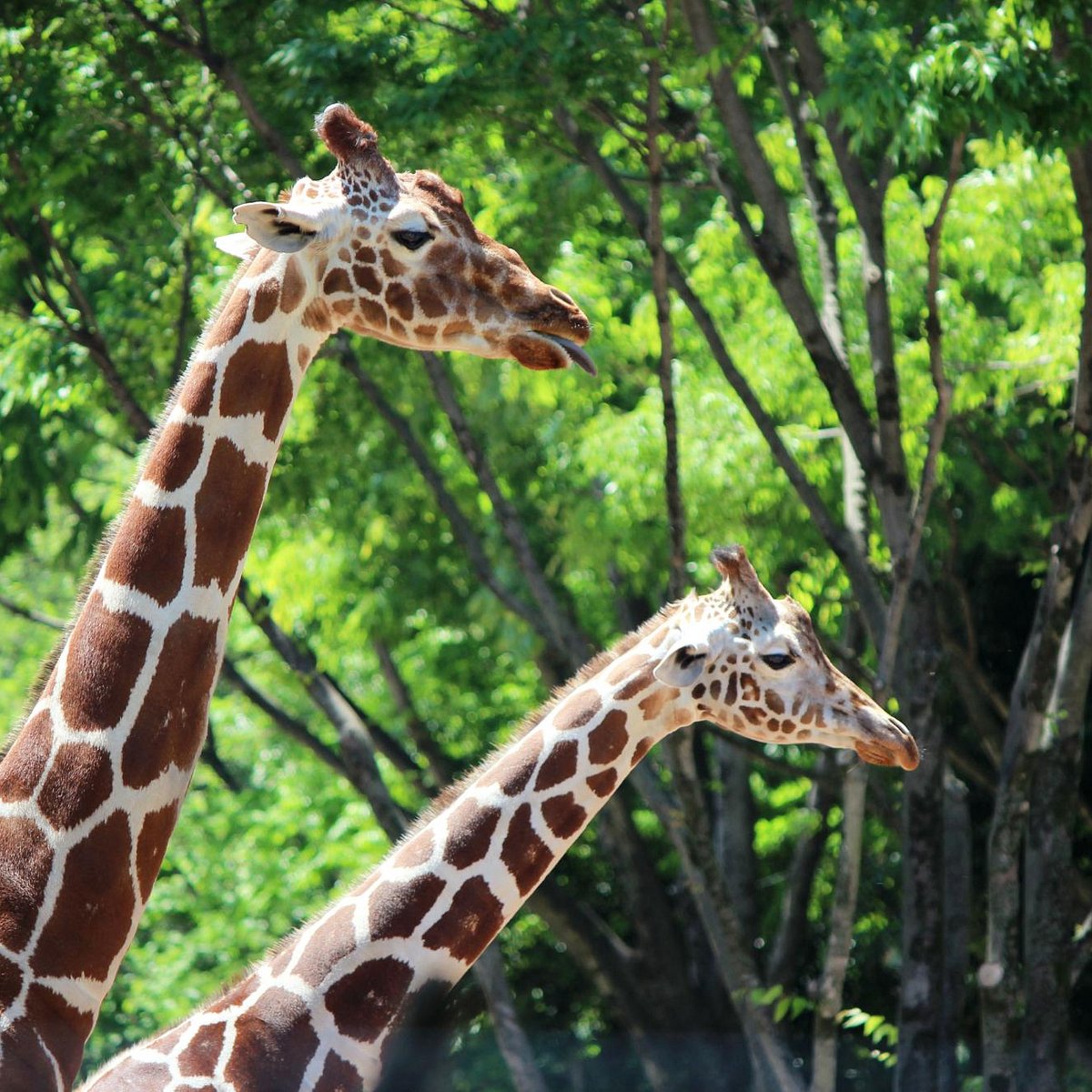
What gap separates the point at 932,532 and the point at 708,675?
666 centimetres

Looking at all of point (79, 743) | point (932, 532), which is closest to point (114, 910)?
point (79, 743)

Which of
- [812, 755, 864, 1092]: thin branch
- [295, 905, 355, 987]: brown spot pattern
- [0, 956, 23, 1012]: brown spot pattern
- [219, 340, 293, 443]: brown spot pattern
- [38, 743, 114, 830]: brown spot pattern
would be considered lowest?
[812, 755, 864, 1092]: thin branch

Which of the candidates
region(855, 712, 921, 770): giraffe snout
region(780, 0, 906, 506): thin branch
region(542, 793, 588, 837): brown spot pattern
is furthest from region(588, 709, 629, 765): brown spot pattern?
region(780, 0, 906, 506): thin branch

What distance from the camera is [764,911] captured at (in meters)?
16.8

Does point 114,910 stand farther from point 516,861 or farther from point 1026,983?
point 1026,983

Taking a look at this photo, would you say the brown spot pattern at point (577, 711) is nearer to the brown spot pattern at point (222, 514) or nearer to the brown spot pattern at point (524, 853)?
the brown spot pattern at point (524, 853)

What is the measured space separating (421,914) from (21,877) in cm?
128

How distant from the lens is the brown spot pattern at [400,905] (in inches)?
197

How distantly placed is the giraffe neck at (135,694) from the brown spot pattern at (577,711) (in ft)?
4.69

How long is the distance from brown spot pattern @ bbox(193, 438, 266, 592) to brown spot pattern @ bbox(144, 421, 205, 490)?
0.16ft

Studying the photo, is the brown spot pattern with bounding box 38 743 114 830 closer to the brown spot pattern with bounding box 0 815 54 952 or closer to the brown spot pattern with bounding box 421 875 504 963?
the brown spot pattern with bounding box 0 815 54 952

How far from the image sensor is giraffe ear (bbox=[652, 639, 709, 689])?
18.6 ft

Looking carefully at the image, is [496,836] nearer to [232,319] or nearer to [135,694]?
[135,694]

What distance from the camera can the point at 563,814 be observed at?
5.48m
